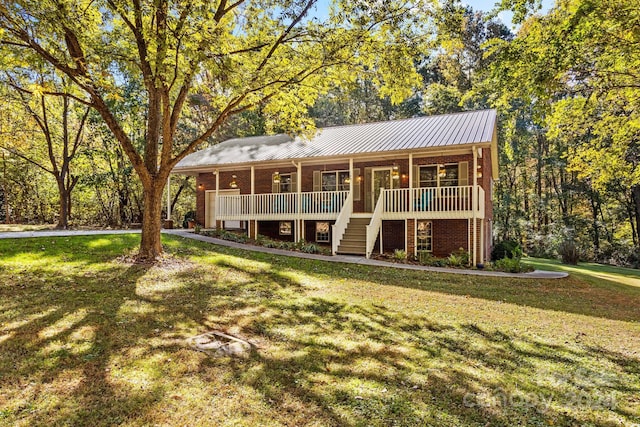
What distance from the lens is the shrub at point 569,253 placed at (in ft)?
63.7

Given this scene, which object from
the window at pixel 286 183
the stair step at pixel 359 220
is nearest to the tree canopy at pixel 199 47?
the stair step at pixel 359 220

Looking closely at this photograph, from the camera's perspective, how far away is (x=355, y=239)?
13.9 metres

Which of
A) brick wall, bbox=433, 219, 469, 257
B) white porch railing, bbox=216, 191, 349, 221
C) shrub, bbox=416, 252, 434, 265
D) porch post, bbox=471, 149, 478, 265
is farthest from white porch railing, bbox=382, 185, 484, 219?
white porch railing, bbox=216, 191, 349, 221

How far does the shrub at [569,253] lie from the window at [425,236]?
33.5 feet

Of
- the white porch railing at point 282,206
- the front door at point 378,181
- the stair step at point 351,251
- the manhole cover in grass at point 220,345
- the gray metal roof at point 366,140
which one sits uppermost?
the gray metal roof at point 366,140

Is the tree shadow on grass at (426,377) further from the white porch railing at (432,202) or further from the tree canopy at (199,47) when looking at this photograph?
the white porch railing at (432,202)

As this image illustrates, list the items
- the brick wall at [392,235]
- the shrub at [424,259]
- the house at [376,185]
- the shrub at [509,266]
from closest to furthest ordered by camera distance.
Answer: the shrub at [509,266]
the shrub at [424,259]
the house at [376,185]
the brick wall at [392,235]

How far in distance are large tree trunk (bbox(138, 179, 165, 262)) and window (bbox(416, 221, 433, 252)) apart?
9.65 metres

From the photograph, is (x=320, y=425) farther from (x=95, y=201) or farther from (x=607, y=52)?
(x=95, y=201)

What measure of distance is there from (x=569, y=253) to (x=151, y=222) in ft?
67.4

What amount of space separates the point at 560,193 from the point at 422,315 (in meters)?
27.0

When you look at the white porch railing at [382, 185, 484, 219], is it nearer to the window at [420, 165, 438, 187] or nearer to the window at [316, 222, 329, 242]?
the window at [420, 165, 438, 187]

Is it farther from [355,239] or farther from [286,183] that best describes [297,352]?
[286,183]

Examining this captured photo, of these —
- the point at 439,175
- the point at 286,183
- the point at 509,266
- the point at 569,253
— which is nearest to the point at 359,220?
the point at 439,175
